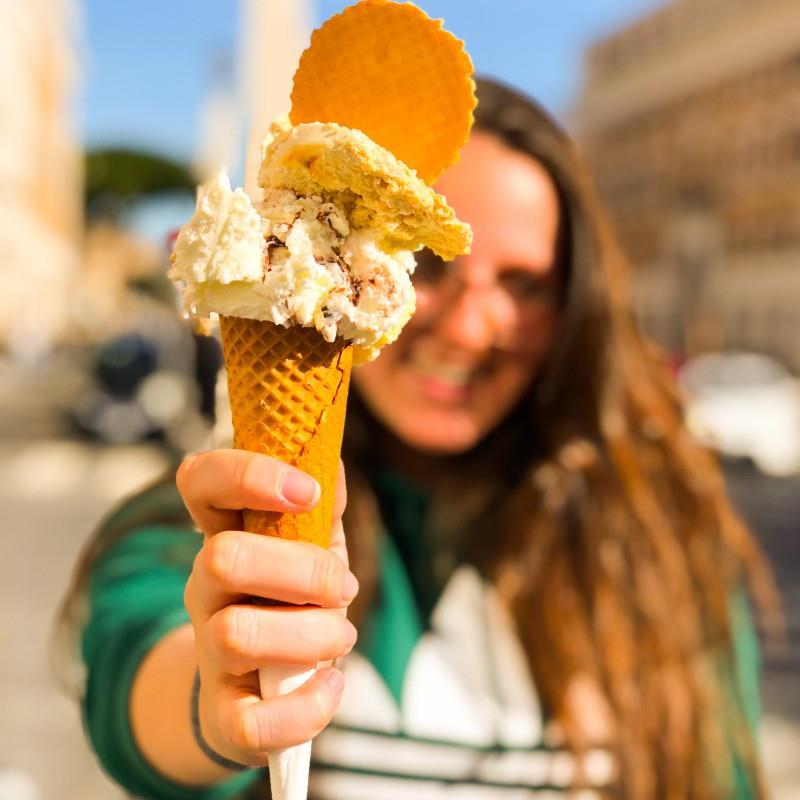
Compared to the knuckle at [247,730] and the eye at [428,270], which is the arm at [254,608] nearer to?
the knuckle at [247,730]

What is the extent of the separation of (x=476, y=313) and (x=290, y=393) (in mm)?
796

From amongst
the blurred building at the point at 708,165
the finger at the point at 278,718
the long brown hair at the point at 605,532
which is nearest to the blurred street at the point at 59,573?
the long brown hair at the point at 605,532

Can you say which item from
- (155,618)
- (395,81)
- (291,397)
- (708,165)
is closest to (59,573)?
(155,618)

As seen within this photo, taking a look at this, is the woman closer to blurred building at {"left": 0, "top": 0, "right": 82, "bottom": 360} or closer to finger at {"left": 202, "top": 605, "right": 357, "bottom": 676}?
finger at {"left": 202, "top": 605, "right": 357, "bottom": 676}

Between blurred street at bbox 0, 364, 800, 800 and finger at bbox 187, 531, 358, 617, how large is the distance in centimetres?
294

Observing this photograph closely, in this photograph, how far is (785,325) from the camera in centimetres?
2681

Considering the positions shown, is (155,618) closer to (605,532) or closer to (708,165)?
(605,532)

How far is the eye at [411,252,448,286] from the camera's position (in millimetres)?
1701

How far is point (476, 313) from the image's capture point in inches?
67.1

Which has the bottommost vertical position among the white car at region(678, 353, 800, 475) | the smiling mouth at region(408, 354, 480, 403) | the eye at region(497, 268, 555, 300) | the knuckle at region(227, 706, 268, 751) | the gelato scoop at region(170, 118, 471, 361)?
the knuckle at region(227, 706, 268, 751)

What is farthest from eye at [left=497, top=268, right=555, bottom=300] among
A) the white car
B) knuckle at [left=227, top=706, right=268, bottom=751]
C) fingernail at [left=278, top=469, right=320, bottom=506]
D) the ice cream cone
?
the white car

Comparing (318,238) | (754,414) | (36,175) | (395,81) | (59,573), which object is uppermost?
(36,175)

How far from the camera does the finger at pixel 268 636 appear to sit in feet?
2.80

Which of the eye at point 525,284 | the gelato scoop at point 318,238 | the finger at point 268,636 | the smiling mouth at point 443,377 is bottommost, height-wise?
the finger at point 268,636
